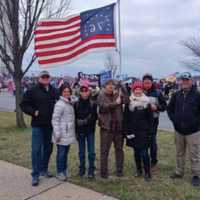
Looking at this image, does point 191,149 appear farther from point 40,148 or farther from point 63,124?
point 40,148

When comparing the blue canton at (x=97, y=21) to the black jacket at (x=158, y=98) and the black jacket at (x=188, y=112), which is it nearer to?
the black jacket at (x=158, y=98)

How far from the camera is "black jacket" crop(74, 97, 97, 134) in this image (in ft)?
16.4

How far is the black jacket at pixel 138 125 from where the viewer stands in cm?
493

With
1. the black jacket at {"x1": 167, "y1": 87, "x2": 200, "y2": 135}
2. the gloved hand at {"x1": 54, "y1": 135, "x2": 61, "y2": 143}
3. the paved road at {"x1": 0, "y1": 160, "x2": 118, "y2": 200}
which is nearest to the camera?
the paved road at {"x1": 0, "y1": 160, "x2": 118, "y2": 200}

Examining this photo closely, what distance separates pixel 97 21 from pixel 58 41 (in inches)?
34.8

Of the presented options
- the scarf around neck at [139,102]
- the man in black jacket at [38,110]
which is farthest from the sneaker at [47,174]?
the scarf around neck at [139,102]

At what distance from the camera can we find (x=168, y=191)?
4.54m

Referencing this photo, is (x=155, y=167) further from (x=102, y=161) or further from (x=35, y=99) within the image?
(x=35, y=99)

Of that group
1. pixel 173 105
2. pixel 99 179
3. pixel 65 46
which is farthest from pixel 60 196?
pixel 65 46

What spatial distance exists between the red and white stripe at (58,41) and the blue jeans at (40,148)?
1.62m

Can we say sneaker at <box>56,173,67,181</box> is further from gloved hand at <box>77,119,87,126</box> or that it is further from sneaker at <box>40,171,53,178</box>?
gloved hand at <box>77,119,87,126</box>

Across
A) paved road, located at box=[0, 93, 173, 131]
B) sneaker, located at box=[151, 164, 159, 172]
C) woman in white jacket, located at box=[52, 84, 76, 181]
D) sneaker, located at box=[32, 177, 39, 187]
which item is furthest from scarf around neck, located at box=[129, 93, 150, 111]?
paved road, located at box=[0, 93, 173, 131]

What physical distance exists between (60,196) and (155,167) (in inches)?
84.9

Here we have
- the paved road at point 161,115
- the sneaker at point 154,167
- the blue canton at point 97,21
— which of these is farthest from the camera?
the paved road at point 161,115
